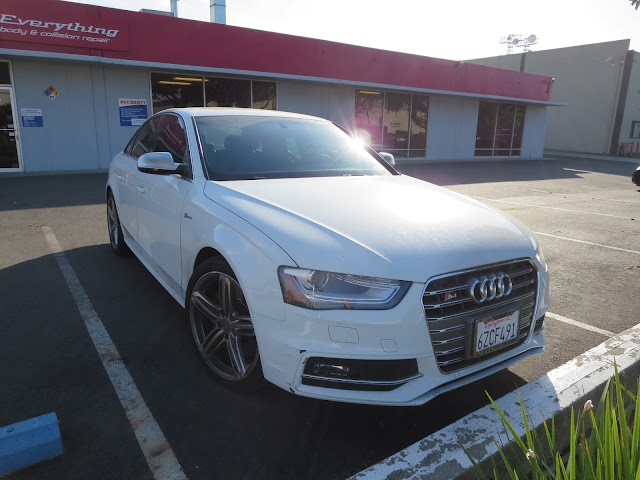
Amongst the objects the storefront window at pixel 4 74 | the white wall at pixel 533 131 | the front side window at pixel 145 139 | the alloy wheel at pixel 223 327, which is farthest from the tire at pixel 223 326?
the white wall at pixel 533 131

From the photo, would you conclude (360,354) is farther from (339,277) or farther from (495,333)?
(495,333)

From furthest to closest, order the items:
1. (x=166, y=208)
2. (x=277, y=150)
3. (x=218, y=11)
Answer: (x=218, y=11) < (x=277, y=150) < (x=166, y=208)

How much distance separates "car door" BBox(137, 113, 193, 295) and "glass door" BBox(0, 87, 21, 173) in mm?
11649

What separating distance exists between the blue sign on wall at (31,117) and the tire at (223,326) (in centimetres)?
1334

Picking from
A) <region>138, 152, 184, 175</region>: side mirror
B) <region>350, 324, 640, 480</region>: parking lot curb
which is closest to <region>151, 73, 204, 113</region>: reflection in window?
<region>138, 152, 184, 175</region>: side mirror

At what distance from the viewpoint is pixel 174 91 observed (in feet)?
51.1

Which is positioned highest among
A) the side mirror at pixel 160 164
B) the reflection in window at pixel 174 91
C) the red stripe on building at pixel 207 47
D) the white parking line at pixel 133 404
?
the red stripe on building at pixel 207 47

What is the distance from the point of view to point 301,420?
8.73ft

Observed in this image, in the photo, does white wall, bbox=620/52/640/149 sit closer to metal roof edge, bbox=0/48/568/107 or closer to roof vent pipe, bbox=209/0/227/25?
metal roof edge, bbox=0/48/568/107

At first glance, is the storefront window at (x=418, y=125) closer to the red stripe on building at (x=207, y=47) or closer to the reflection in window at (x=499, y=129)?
the red stripe on building at (x=207, y=47)

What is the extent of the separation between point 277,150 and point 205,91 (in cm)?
1340

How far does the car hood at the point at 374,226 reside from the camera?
2.29 meters

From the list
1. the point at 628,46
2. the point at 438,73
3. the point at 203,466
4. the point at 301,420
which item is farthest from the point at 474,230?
the point at 628,46

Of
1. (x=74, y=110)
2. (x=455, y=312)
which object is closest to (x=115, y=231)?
(x=455, y=312)
